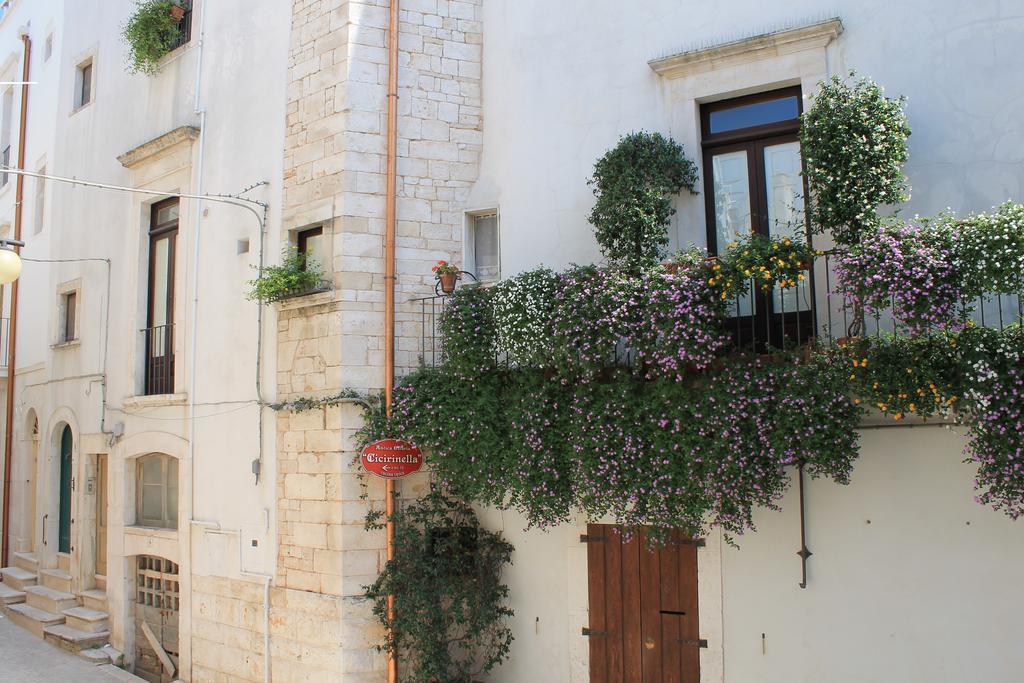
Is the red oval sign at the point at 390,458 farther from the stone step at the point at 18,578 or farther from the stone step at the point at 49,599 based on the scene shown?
the stone step at the point at 18,578

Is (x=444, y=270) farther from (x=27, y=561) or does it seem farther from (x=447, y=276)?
(x=27, y=561)

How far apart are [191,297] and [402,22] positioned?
3814 mm

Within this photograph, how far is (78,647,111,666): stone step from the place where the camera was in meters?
10.8

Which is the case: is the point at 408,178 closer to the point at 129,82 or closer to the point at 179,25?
the point at 179,25

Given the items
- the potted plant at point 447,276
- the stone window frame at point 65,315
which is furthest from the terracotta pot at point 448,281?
the stone window frame at point 65,315

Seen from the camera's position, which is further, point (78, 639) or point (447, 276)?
point (78, 639)

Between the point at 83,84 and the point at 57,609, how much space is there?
7.22 metres

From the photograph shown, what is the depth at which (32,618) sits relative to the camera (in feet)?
39.7

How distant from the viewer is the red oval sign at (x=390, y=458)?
793 cm

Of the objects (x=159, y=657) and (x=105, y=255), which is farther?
(x=105, y=255)

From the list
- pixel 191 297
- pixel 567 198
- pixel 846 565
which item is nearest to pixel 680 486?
pixel 846 565

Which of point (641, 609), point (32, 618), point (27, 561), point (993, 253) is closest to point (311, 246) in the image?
point (641, 609)

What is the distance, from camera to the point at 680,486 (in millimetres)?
6512

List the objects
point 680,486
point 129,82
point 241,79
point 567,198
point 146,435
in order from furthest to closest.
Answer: point 129,82 → point 146,435 → point 241,79 → point 567,198 → point 680,486
